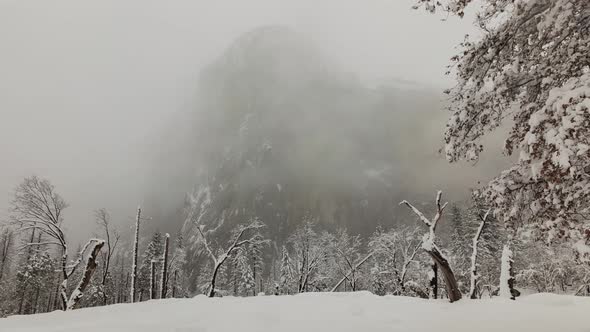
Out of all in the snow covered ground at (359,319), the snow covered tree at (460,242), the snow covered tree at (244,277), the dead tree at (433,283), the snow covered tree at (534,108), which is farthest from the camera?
the snow covered tree at (244,277)

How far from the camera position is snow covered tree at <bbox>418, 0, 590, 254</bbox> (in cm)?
447

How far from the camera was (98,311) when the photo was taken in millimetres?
10945

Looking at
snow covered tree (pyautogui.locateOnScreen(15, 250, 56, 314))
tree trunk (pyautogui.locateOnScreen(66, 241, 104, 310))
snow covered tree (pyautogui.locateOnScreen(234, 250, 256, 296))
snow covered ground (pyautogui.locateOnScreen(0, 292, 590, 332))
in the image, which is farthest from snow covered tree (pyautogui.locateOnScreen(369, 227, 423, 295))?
snow covered tree (pyautogui.locateOnScreen(15, 250, 56, 314))

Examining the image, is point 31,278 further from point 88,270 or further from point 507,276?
point 507,276

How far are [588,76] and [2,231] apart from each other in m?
26.7

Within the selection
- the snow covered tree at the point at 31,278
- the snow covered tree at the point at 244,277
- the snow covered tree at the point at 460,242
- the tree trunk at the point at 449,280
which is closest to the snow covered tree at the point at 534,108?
the tree trunk at the point at 449,280

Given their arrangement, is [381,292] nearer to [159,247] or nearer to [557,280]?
[557,280]

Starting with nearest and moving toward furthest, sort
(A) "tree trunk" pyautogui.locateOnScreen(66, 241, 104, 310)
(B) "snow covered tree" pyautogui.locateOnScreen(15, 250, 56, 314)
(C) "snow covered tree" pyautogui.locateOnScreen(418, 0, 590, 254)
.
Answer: (C) "snow covered tree" pyautogui.locateOnScreen(418, 0, 590, 254) < (A) "tree trunk" pyautogui.locateOnScreen(66, 241, 104, 310) < (B) "snow covered tree" pyautogui.locateOnScreen(15, 250, 56, 314)

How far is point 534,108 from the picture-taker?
19.4 feet

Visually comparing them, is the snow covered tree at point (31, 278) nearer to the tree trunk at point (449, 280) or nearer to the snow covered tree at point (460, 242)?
the snow covered tree at point (460, 242)

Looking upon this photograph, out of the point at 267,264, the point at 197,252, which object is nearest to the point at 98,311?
the point at 267,264

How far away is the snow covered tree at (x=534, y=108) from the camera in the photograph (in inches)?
176

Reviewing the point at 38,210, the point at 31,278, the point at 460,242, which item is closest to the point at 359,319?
the point at 38,210

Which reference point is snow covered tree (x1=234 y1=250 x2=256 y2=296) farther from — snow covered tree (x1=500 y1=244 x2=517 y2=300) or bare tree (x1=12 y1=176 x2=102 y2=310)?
snow covered tree (x1=500 y1=244 x2=517 y2=300)
